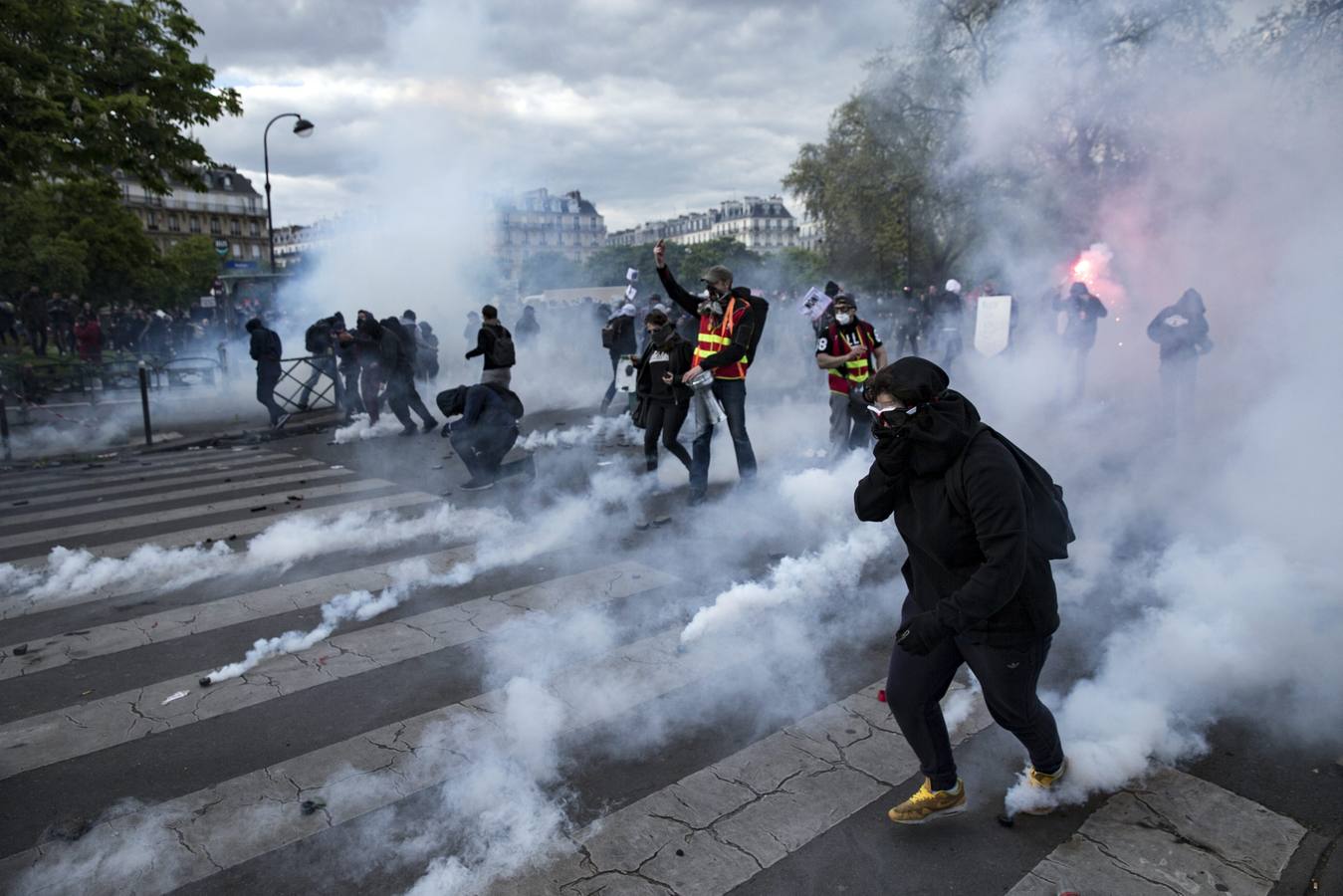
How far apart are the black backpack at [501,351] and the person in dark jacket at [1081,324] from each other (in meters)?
7.91

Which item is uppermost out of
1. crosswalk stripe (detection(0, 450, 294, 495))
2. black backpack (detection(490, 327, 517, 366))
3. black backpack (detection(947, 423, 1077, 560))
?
black backpack (detection(490, 327, 517, 366))

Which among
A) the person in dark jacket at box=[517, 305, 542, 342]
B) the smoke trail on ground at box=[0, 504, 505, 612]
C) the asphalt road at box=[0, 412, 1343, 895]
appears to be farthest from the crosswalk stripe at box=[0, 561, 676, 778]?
the person in dark jacket at box=[517, 305, 542, 342]

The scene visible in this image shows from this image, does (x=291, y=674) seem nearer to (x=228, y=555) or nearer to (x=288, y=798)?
(x=288, y=798)

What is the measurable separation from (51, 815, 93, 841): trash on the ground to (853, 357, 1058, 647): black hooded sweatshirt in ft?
9.28

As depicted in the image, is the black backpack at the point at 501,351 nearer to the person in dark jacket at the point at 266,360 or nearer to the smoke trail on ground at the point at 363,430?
the smoke trail on ground at the point at 363,430

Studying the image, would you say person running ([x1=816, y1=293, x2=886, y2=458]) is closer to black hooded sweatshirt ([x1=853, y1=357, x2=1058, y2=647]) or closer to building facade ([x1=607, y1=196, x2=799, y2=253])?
black hooded sweatshirt ([x1=853, y1=357, x2=1058, y2=647])

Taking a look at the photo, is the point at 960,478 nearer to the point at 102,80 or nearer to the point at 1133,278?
the point at 102,80

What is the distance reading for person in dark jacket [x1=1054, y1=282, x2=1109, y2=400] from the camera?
11555mm

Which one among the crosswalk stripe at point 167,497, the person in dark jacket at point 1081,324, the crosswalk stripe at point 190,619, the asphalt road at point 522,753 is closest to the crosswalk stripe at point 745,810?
the asphalt road at point 522,753

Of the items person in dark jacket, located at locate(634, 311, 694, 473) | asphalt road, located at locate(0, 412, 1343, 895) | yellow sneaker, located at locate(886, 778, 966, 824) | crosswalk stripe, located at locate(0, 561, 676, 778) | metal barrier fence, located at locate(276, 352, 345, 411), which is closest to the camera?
asphalt road, located at locate(0, 412, 1343, 895)

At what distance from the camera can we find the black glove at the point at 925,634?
2.44 meters

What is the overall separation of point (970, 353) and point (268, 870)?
15.8 m

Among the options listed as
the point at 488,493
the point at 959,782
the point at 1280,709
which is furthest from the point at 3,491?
the point at 1280,709

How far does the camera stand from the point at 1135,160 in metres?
11.9
